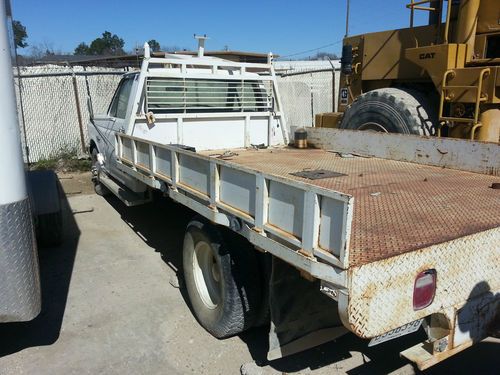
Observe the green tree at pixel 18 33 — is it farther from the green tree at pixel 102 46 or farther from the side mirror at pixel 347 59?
the green tree at pixel 102 46

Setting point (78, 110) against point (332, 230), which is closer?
point (332, 230)

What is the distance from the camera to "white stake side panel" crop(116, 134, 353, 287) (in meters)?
2.05

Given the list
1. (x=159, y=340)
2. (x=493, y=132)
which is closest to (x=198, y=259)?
(x=159, y=340)

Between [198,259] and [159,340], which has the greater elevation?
[198,259]

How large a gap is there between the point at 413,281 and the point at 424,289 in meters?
0.11

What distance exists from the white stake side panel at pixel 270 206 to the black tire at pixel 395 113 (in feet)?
11.4

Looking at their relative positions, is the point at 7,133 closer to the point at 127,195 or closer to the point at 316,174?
the point at 316,174

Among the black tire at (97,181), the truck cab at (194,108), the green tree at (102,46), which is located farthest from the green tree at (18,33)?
the green tree at (102,46)

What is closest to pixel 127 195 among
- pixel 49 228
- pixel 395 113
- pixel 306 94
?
pixel 49 228

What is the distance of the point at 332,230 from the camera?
208cm

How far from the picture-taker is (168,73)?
228 inches

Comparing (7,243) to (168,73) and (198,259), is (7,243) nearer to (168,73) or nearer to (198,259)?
(198,259)

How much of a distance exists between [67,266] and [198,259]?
83.0 inches

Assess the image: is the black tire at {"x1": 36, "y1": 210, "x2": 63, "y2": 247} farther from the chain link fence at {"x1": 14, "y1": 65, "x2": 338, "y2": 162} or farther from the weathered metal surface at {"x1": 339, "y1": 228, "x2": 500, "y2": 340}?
the chain link fence at {"x1": 14, "y1": 65, "x2": 338, "y2": 162}
